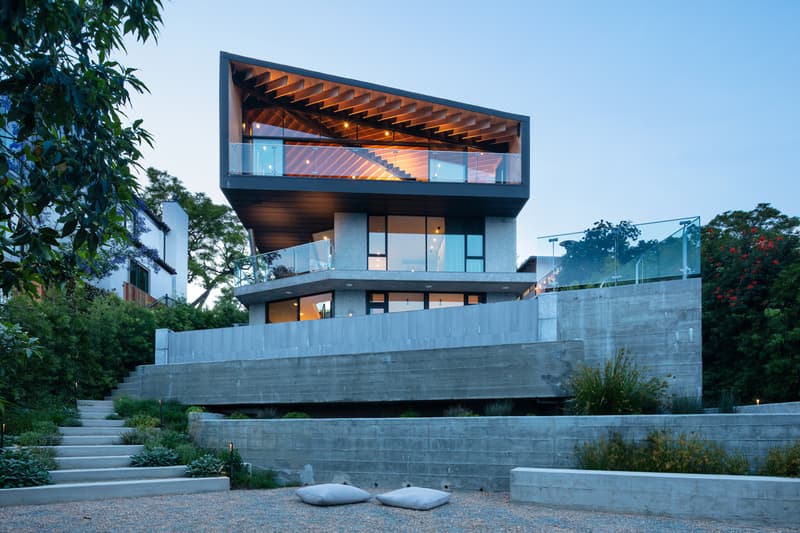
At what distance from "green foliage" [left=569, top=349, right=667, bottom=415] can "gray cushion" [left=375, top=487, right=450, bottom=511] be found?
329cm

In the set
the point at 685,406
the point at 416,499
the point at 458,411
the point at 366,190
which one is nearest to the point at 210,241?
the point at 366,190

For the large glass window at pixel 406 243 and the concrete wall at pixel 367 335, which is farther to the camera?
the large glass window at pixel 406 243

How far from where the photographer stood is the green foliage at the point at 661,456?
8.57m

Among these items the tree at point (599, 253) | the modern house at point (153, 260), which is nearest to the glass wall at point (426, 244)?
the tree at point (599, 253)

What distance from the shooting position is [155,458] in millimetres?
11492

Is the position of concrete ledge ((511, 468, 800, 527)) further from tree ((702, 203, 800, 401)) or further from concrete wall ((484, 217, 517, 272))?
concrete wall ((484, 217, 517, 272))

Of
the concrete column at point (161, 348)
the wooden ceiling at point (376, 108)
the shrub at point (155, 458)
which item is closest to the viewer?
the shrub at point (155, 458)

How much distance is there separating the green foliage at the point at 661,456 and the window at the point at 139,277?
23477mm

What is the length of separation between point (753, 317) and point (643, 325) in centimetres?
394

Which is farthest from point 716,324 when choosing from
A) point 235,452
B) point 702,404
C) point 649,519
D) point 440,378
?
point 235,452

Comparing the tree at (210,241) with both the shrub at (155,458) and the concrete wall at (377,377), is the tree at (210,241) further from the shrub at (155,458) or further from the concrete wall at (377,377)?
the shrub at (155,458)

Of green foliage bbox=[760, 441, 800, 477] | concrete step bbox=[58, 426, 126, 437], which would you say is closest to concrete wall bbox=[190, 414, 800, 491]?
green foliage bbox=[760, 441, 800, 477]

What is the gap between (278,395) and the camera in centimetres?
1498

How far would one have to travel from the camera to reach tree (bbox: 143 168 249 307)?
124 ft
